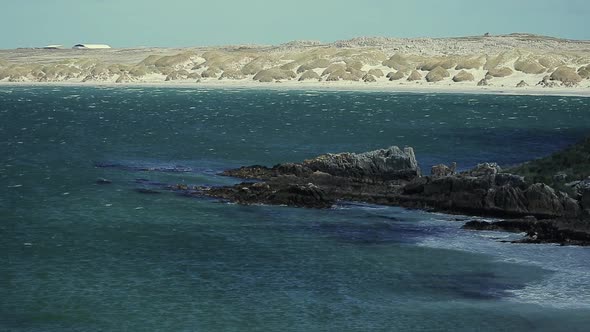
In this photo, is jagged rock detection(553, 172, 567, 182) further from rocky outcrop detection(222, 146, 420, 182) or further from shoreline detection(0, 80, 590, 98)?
shoreline detection(0, 80, 590, 98)

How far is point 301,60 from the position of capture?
18562cm

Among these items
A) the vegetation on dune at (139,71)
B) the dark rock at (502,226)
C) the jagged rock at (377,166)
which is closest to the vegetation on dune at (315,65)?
the vegetation on dune at (139,71)

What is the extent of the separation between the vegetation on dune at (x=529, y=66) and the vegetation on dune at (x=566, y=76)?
6929 mm

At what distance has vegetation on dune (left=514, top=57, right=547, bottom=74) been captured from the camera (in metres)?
153

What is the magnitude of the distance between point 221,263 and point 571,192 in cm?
1433

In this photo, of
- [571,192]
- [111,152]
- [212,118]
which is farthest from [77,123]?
[571,192]

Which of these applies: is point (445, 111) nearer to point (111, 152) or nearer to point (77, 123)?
point (77, 123)

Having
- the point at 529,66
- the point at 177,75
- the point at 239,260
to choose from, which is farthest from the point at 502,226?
the point at 177,75

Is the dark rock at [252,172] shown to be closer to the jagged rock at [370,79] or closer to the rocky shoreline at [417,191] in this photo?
the rocky shoreline at [417,191]

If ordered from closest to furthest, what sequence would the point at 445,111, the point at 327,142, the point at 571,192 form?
the point at 571,192, the point at 327,142, the point at 445,111

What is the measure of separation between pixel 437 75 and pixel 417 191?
120 meters

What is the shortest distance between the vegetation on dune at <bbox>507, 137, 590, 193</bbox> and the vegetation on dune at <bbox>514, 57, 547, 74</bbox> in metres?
110

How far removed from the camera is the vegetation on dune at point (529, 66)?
153 meters

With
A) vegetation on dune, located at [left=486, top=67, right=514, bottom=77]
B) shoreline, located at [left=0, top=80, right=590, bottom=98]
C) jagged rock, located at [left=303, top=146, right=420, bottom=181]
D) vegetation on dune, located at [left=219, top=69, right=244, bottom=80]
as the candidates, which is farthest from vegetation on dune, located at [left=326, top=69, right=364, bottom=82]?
jagged rock, located at [left=303, top=146, right=420, bottom=181]
